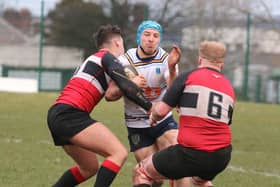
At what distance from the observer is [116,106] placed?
22875mm

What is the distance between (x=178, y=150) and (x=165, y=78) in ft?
5.42

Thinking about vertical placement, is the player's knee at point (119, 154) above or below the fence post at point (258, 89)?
above

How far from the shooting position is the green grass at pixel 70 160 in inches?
381

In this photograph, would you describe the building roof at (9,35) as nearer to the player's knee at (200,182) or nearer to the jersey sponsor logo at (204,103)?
the player's knee at (200,182)

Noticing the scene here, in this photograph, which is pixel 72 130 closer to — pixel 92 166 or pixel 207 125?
pixel 92 166

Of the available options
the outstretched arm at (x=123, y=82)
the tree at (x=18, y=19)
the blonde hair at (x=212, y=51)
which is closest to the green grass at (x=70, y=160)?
the outstretched arm at (x=123, y=82)

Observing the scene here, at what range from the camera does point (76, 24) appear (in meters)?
39.1

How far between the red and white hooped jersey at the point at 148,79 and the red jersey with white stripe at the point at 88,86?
0.85m

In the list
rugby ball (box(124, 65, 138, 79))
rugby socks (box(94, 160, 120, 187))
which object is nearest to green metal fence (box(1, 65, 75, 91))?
rugby ball (box(124, 65, 138, 79))

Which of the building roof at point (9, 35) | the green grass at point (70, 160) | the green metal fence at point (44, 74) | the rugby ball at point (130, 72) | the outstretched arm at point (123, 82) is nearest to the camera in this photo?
the outstretched arm at point (123, 82)

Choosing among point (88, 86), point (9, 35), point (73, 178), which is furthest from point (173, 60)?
point (9, 35)

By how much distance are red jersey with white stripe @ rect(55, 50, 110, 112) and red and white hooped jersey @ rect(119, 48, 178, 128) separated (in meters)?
0.85

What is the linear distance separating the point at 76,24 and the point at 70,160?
2824 cm

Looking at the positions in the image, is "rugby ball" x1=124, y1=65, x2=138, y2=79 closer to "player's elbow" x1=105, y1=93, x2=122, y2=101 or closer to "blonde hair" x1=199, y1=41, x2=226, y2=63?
"player's elbow" x1=105, y1=93, x2=122, y2=101
